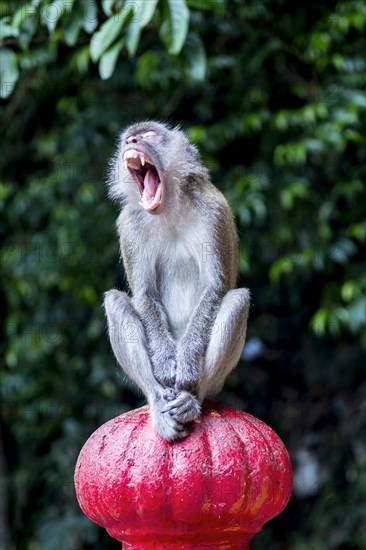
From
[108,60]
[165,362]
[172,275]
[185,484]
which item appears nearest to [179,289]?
[172,275]

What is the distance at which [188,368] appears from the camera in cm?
260

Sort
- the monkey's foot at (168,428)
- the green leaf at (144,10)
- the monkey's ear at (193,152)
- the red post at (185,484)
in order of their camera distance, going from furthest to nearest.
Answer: the monkey's ear at (193,152), the green leaf at (144,10), the monkey's foot at (168,428), the red post at (185,484)

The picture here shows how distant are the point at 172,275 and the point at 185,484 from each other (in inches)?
56.8

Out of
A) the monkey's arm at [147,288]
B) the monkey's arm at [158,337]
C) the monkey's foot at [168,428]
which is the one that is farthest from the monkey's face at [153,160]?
the monkey's foot at [168,428]

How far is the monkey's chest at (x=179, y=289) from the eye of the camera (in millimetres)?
3170

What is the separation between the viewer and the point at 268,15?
5.43 metres

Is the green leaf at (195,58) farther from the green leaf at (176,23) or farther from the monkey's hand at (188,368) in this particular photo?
the monkey's hand at (188,368)

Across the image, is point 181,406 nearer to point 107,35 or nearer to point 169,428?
point 169,428

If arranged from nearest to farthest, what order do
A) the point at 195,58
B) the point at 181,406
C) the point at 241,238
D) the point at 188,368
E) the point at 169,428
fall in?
1. the point at 169,428
2. the point at 181,406
3. the point at 188,368
4. the point at 195,58
5. the point at 241,238

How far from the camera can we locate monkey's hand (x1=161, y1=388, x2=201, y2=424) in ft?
7.17

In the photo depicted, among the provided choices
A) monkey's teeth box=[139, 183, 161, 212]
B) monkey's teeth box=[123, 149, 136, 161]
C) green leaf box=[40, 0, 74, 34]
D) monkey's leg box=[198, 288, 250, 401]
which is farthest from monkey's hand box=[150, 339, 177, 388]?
green leaf box=[40, 0, 74, 34]

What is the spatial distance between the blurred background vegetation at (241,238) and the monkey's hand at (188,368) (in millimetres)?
2356

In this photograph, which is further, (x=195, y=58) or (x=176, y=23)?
(x=195, y=58)

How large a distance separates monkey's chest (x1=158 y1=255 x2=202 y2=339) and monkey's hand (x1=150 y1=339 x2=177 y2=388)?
0.31 m
